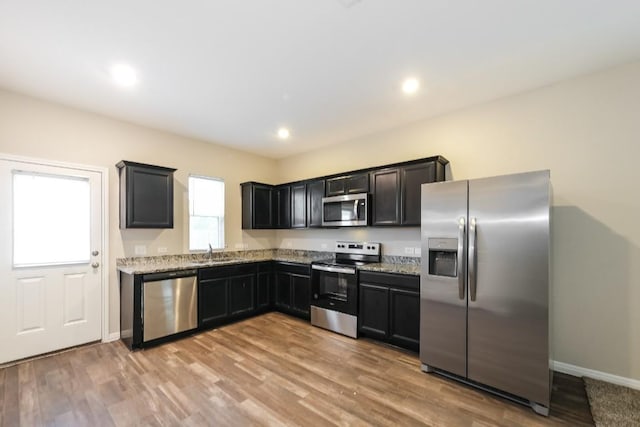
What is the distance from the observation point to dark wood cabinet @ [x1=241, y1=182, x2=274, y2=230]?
198 inches

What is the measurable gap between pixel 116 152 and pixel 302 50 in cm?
301

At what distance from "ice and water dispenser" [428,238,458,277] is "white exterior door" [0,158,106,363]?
4035 mm

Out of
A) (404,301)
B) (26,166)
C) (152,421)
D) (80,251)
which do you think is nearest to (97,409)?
(152,421)

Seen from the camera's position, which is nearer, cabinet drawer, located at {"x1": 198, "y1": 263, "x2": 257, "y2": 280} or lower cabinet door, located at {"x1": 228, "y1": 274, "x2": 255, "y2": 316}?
cabinet drawer, located at {"x1": 198, "y1": 263, "x2": 257, "y2": 280}

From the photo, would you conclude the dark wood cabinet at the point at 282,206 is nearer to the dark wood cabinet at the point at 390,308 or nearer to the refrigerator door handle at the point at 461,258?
the dark wood cabinet at the point at 390,308

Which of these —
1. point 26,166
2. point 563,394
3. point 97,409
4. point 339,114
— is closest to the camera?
point 97,409

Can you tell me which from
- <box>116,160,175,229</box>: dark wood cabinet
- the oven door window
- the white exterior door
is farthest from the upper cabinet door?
the white exterior door

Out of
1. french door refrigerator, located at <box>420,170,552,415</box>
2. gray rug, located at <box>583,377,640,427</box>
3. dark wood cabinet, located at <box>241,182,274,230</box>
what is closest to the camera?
gray rug, located at <box>583,377,640,427</box>

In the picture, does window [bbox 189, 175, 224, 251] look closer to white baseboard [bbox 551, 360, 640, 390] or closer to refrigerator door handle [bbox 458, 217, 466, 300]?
refrigerator door handle [bbox 458, 217, 466, 300]

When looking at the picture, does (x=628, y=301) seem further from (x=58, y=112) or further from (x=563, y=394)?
(x=58, y=112)

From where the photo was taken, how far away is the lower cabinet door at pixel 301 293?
4.29 metres

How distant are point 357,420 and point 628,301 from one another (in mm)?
2692

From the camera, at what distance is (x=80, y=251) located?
3393 mm

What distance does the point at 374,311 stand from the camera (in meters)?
3.48
